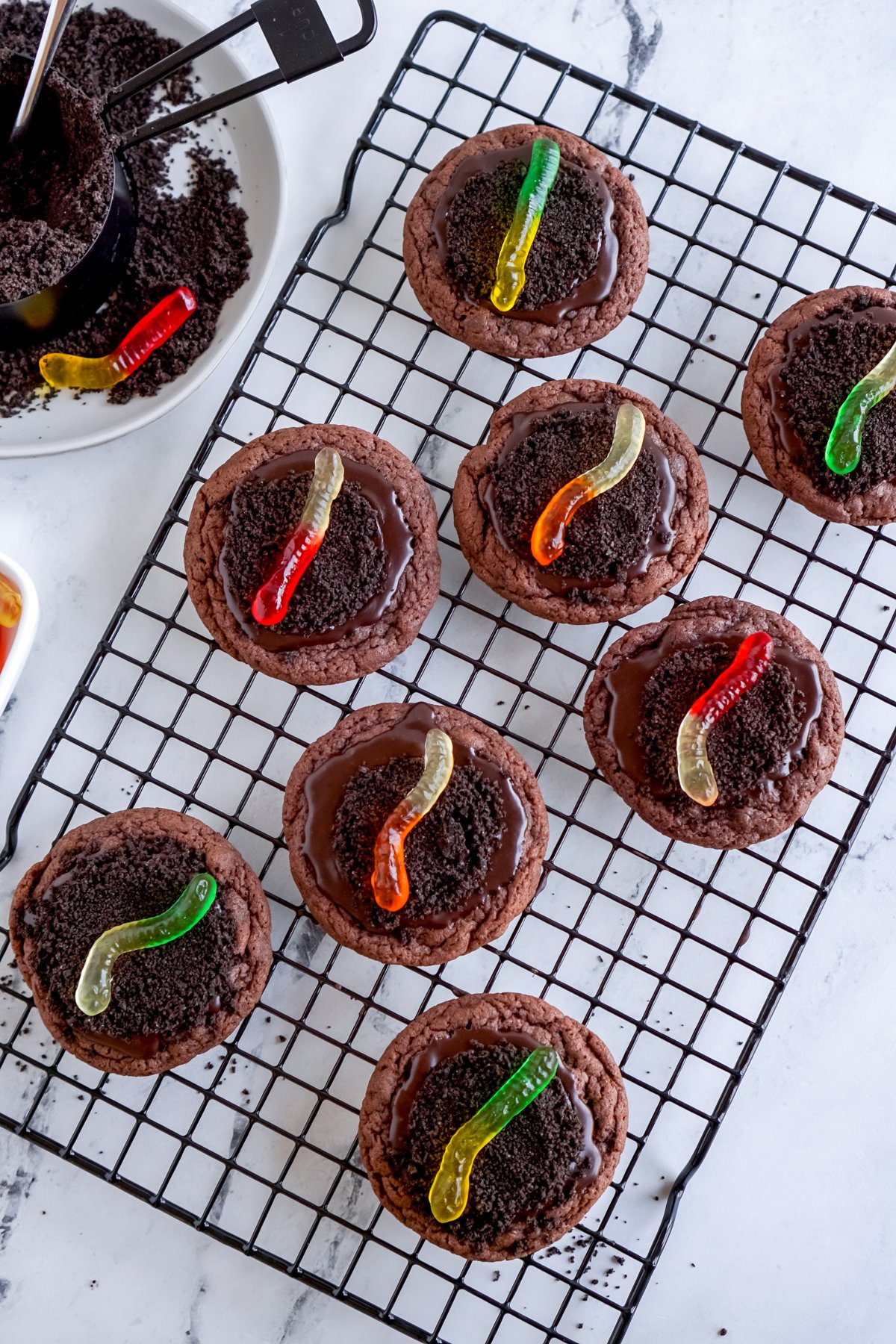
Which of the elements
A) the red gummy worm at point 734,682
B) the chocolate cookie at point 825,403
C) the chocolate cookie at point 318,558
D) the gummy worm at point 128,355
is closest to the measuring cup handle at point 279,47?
the gummy worm at point 128,355

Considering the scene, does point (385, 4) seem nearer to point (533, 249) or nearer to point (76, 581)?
point (533, 249)

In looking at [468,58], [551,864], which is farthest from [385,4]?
[551,864]

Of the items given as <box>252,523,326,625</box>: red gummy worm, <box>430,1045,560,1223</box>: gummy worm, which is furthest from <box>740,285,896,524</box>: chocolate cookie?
<box>430,1045,560,1223</box>: gummy worm

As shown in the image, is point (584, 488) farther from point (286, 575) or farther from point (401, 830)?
point (401, 830)

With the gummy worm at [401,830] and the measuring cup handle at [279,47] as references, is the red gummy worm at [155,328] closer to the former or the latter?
the measuring cup handle at [279,47]

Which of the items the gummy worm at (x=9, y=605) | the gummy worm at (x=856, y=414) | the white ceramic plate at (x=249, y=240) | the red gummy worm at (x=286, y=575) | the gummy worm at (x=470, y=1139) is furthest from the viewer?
the white ceramic plate at (x=249, y=240)

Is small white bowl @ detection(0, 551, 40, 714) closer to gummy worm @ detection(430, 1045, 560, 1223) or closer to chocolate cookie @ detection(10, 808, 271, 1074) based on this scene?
chocolate cookie @ detection(10, 808, 271, 1074)
